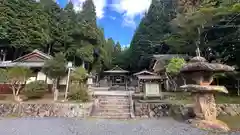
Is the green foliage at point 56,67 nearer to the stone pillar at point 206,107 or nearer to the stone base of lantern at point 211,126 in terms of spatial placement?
the stone pillar at point 206,107

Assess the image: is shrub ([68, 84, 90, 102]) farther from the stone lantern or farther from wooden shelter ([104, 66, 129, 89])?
wooden shelter ([104, 66, 129, 89])

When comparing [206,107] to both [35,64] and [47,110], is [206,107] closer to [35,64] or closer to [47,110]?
[47,110]

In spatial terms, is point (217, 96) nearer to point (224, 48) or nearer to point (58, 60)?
point (224, 48)

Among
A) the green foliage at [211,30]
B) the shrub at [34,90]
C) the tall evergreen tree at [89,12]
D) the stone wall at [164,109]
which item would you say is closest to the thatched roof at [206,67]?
the stone wall at [164,109]

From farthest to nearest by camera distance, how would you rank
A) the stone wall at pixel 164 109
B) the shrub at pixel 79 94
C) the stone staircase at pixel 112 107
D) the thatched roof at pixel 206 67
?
1. the shrub at pixel 79 94
2. the stone wall at pixel 164 109
3. the stone staircase at pixel 112 107
4. the thatched roof at pixel 206 67

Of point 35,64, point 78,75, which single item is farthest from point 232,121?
point 35,64

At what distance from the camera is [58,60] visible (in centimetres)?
1408

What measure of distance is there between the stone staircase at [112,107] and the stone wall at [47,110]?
1.94 ft

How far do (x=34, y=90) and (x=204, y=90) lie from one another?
36.7ft

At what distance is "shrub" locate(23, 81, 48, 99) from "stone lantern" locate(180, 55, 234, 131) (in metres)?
10.1

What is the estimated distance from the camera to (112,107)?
40.1 feet

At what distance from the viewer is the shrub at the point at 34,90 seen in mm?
14273

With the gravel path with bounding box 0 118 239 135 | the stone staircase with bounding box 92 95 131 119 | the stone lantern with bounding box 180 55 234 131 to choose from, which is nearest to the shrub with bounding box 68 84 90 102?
the stone staircase with bounding box 92 95 131 119

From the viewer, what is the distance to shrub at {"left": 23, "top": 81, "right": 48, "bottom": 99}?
14.3m
